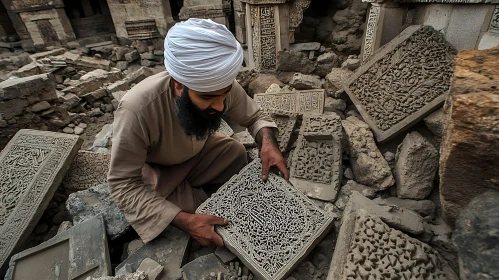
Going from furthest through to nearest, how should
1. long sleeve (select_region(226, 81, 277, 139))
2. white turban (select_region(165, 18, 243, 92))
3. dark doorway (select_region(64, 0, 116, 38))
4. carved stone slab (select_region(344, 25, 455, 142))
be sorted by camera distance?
dark doorway (select_region(64, 0, 116, 38)), carved stone slab (select_region(344, 25, 455, 142)), long sleeve (select_region(226, 81, 277, 139)), white turban (select_region(165, 18, 243, 92))

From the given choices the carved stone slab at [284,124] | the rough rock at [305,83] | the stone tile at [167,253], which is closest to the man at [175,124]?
the stone tile at [167,253]

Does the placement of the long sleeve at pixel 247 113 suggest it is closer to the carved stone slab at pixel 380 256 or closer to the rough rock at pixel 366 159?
the rough rock at pixel 366 159

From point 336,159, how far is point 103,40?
9505 millimetres

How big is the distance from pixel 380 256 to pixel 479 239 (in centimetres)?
49

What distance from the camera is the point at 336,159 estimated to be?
2.17 meters

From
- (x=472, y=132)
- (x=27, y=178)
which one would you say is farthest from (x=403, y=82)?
(x=27, y=178)

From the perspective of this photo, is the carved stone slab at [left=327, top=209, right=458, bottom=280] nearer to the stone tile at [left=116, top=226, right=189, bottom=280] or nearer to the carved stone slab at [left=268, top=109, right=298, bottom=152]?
the stone tile at [left=116, top=226, right=189, bottom=280]

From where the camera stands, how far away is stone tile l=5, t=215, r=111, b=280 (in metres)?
1.78

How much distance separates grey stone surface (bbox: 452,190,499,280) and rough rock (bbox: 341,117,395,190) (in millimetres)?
942

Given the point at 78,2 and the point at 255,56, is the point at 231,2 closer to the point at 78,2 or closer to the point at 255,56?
the point at 255,56

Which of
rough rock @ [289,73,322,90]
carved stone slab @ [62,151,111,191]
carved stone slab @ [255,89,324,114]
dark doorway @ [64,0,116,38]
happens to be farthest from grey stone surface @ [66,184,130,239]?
dark doorway @ [64,0,116,38]

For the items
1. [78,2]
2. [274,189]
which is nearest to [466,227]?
[274,189]

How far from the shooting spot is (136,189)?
1.76 meters

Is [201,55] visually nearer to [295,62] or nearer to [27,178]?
[27,178]
